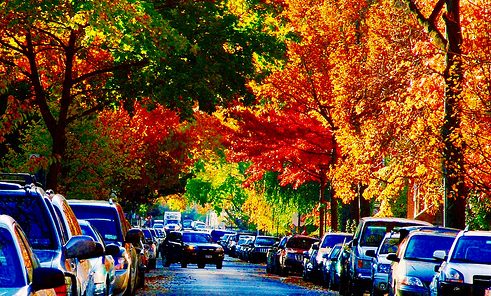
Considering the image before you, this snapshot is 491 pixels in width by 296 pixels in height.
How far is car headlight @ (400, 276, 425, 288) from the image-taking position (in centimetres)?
2320

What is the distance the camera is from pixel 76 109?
38.3m

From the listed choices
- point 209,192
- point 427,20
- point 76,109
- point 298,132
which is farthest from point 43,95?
point 209,192

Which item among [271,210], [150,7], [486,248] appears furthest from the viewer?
[271,210]

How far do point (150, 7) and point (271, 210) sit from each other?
43.2 meters

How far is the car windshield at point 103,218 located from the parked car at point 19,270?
13978mm

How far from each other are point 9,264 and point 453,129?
66.0ft

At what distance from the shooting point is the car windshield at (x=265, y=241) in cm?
7356

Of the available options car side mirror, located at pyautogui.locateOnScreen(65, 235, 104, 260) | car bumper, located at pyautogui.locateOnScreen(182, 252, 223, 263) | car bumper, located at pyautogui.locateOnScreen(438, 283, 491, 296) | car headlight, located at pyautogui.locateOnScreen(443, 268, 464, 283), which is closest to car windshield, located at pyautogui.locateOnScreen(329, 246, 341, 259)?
car headlight, located at pyautogui.locateOnScreen(443, 268, 464, 283)

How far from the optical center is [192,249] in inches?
2196

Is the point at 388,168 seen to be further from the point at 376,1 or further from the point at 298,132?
the point at 298,132

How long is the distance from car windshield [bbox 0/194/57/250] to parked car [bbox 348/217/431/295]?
55.9 ft

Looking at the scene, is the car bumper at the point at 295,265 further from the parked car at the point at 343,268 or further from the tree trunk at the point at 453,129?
the tree trunk at the point at 453,129

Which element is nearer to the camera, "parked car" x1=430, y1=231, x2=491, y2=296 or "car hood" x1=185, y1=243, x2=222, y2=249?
"parked car" x1=430, y1=231, x2=491, y2=296

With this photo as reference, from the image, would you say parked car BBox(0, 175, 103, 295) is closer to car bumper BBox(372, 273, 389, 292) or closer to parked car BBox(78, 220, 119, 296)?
parked car BBox(78, 220, 119, 296)
